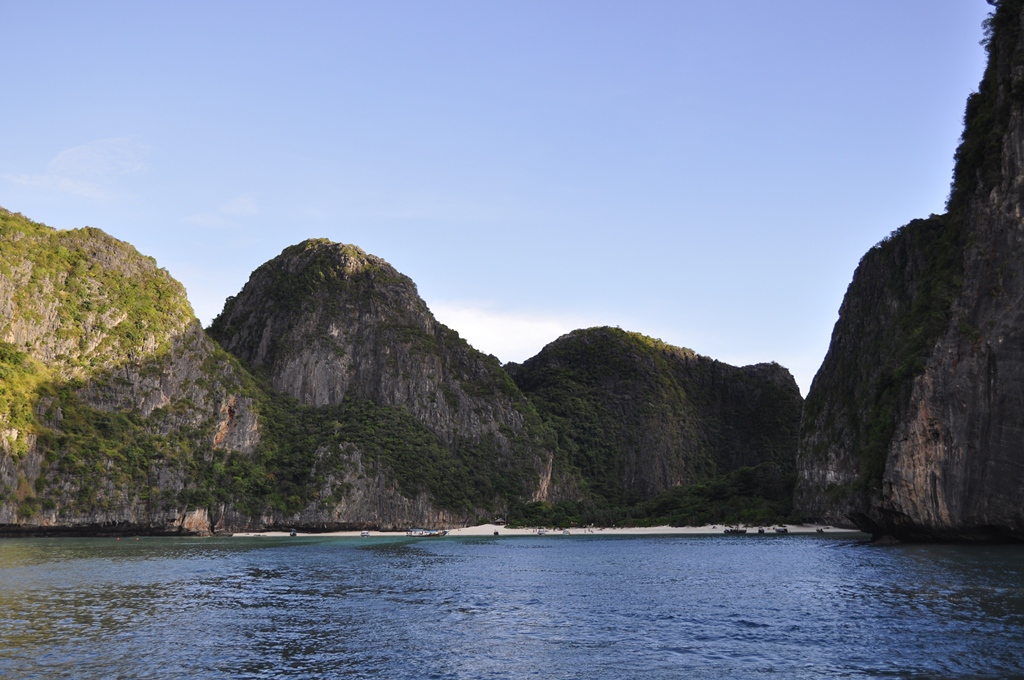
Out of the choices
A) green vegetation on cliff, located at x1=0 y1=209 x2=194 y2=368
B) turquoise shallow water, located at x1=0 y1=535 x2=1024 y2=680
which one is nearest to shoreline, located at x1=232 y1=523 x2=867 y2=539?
green vegetation on cliff, located at x1=0 y1=209 x2=194 y2=368

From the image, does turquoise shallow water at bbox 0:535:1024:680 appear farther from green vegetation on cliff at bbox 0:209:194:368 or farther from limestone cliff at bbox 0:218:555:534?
green vegetation on cliff at bbox 0:209:194:368

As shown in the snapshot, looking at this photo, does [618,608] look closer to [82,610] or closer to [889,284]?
[82,610]

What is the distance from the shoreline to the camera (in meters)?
124

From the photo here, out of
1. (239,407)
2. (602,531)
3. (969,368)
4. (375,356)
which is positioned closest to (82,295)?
(239,407)

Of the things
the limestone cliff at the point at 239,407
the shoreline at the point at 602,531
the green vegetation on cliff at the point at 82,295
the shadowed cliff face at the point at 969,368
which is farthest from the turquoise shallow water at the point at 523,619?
the green vegetation on cliff at the point at 82,295

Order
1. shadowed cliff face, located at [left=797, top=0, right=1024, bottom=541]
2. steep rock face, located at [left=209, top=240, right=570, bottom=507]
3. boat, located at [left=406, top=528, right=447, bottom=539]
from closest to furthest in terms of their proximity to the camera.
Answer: shadowed cliff face, located at [left=797, top=0, right=1024, bottom=541] < boat, located at [left=406, top=528, right=447, bottom=539] < steep rock face, located at [left=209, top=240, right=570, bottom=507]

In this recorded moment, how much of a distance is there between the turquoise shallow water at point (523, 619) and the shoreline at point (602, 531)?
187ft

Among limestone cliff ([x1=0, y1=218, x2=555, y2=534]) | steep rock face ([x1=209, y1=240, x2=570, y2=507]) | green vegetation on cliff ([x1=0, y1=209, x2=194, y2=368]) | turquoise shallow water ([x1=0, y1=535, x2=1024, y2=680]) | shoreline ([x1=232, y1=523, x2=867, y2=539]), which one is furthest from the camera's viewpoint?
steep rock face ([x1=209, y1=240, x2=570, y2=507])

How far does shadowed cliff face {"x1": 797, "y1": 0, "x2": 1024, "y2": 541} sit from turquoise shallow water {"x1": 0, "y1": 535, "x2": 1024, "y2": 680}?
478cm

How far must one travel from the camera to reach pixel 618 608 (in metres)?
42.0

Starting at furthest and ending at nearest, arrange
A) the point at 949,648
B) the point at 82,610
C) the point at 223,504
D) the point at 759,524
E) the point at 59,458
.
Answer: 1. the point at 759,524
2. the point at 223,504
3. the point at 59,458
4. the point at 82,610
5. the point at 949,648

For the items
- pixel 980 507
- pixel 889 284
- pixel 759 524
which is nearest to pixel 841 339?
pixel 889 284

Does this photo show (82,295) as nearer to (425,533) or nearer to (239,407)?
(239,407)

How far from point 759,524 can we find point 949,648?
365 ft
